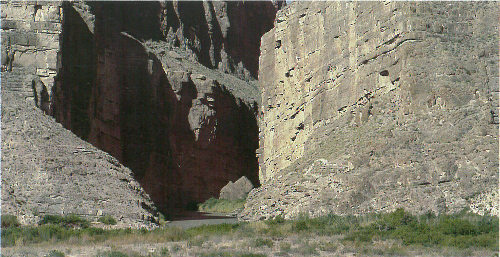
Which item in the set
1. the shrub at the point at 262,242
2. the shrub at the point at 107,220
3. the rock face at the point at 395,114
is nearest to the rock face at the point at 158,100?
the rock face at the point at 395,114

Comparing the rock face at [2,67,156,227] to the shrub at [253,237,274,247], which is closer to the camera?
the shrub at [253,237,274,247]

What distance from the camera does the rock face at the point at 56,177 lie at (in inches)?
1746

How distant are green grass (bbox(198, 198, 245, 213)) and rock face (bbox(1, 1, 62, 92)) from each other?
60.5ft

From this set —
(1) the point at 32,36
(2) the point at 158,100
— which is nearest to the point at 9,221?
(1) the point at 32,36

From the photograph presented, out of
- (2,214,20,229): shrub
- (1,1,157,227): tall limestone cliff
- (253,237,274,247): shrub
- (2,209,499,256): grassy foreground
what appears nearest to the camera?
(2,209,499,256): grassy foreground

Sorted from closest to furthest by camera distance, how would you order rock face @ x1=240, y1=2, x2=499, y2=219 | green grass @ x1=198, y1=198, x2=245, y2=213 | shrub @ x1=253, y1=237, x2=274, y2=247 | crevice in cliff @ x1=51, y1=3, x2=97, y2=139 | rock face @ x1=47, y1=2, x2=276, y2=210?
1. shrub @ x1=253, y1=237, x2=274, y2=247
2. rock face @ x1=240, y1=2, x2=499, y2=219
3. crevice in cliff @ x1=51, y1=3, x2=97, y2=139
4. rock face @ x1=47, y1=2, x2=276, y2=210
5. green grass @ x1=198, y1=198, x2=245, y2=213

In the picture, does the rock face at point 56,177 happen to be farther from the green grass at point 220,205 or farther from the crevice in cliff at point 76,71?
the green grass at point 220,205

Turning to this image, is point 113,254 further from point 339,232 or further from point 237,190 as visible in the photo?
point 237,190

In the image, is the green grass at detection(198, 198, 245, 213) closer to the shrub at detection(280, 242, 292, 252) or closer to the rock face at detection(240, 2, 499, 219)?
the rock face at detection(240, 2, 499, 219)

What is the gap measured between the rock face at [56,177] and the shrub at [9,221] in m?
0.51

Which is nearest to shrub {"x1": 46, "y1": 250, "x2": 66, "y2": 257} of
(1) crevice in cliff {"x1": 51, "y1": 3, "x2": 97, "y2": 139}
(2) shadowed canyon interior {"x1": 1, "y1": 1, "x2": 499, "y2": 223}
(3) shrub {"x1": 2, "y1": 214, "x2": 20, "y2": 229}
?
(3) shrub {"x1": 2, "y1": 214, "x2": 20, "y2": 229}

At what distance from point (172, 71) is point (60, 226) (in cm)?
4579

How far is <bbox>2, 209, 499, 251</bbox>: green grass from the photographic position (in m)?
33.7

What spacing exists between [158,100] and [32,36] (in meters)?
22.4
